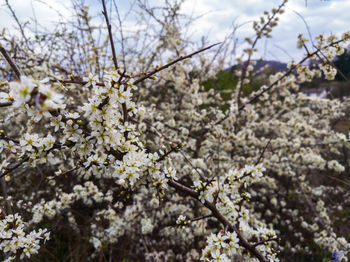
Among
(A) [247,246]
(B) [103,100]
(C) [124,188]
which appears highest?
(B) [103,100]

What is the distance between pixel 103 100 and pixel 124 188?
62 centimetres

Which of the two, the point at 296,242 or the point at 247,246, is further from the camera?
the point at 296,242

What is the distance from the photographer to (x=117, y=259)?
4.07 metres

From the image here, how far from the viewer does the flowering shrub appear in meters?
1.35

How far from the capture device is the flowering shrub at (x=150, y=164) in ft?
4.43

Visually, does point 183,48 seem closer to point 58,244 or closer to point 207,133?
point 207,133

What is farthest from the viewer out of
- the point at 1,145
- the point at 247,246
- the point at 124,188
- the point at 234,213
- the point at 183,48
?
the point at 183,48

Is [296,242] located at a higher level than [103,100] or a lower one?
lower

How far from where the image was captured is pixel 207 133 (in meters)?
4.24

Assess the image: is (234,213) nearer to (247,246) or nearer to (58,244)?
(247,246)

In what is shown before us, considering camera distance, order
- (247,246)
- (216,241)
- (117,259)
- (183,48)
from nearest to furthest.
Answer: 1. (216,241)
2. (247,246)
3. (117,259)
4. (183,48)

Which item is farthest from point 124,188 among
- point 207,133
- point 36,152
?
point 207,133

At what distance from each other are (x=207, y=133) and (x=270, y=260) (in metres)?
2.63

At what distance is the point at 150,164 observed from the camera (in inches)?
56.9
